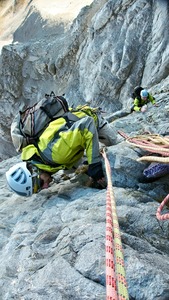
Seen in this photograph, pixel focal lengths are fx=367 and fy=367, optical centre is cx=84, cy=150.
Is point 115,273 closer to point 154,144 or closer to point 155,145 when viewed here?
point 155,145

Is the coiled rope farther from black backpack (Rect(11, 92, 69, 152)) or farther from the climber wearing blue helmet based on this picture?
the climber wearing blue helmet

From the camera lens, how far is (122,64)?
18.5 meters

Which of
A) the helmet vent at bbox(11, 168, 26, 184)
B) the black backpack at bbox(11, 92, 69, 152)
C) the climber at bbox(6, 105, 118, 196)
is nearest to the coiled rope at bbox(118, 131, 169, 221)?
the climber at bbox(6, 105, 118, 196)

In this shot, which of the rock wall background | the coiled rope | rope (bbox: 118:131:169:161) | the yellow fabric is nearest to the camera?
the rock wall background

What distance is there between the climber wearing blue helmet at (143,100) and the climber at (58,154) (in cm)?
735

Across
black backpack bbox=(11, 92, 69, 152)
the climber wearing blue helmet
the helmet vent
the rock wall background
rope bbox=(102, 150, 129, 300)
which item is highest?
black backpack bbox=(11, 92, 69, 152)

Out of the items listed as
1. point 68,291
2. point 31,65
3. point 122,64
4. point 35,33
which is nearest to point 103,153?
point 68,291

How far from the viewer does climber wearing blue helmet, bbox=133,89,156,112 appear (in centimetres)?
1199

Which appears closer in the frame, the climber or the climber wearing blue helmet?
the climber

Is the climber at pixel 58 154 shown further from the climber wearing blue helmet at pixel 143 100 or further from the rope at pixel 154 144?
the climber wearing blue helmet at pixel 143 100

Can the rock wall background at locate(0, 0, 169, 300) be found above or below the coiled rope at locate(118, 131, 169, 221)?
below

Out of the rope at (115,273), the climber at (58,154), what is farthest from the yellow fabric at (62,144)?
the rope at (115,273)

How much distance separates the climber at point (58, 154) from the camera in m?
4.62

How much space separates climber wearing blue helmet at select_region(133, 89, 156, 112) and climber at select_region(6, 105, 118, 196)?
24.1 feet
